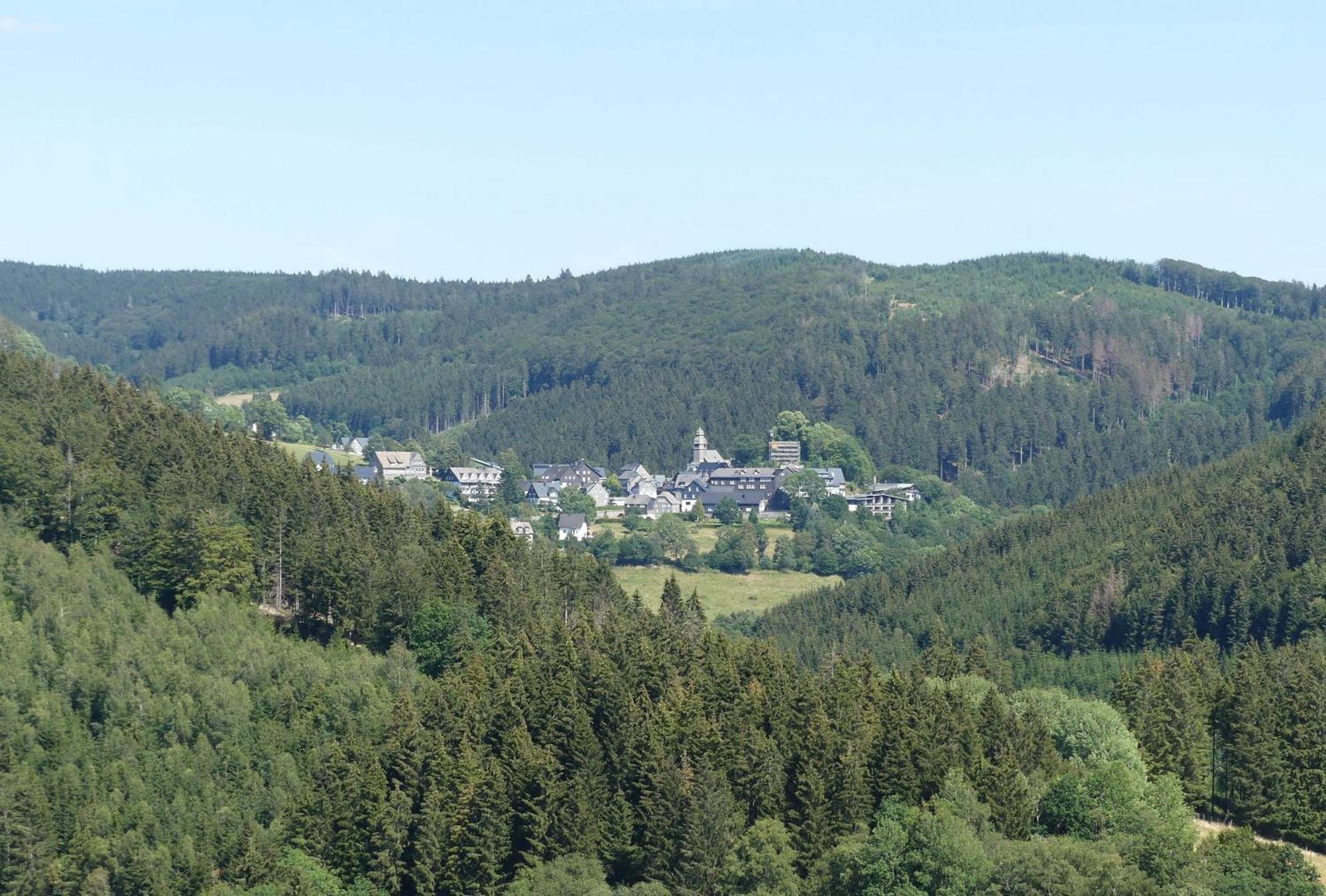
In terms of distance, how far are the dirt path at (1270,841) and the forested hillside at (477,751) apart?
4054 millimetres

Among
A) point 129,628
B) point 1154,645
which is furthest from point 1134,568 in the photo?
point 129,628

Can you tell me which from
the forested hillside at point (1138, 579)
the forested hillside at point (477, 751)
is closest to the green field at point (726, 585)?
the forested hillside at point (1138, 579)

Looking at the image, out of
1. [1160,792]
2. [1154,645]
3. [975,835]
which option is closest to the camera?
[975,835]

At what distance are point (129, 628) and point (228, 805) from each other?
14755 mm

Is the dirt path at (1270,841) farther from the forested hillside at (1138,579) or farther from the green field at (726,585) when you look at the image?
the green field at (726,585)

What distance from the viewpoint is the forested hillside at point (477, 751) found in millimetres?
77188

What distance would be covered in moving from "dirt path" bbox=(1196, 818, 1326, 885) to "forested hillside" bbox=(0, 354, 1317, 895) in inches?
160

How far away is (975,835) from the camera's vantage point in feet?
247

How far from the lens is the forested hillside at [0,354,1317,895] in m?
77.2

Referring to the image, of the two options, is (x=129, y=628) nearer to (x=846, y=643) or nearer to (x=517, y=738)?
(x=517, y=738)

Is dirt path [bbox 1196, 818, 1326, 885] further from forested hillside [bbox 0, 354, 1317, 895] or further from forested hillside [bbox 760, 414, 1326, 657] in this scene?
forested hillside [bbox 760, 414, 1326, 657]

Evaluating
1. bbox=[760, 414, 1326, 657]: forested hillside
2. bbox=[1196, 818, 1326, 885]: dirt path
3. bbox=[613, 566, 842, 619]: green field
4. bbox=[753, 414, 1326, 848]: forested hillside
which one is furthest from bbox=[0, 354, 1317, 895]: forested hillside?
bbox=[613, 566, 842, 619]: green field

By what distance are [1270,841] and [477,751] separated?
34.6m

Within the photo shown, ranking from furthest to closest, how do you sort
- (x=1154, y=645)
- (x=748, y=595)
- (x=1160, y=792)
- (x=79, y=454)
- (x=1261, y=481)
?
(x=748, y=595) < (x=1261, y=481) < (x=1154, y=645) < (x=79, y=454) < (x=1160, y=792)
